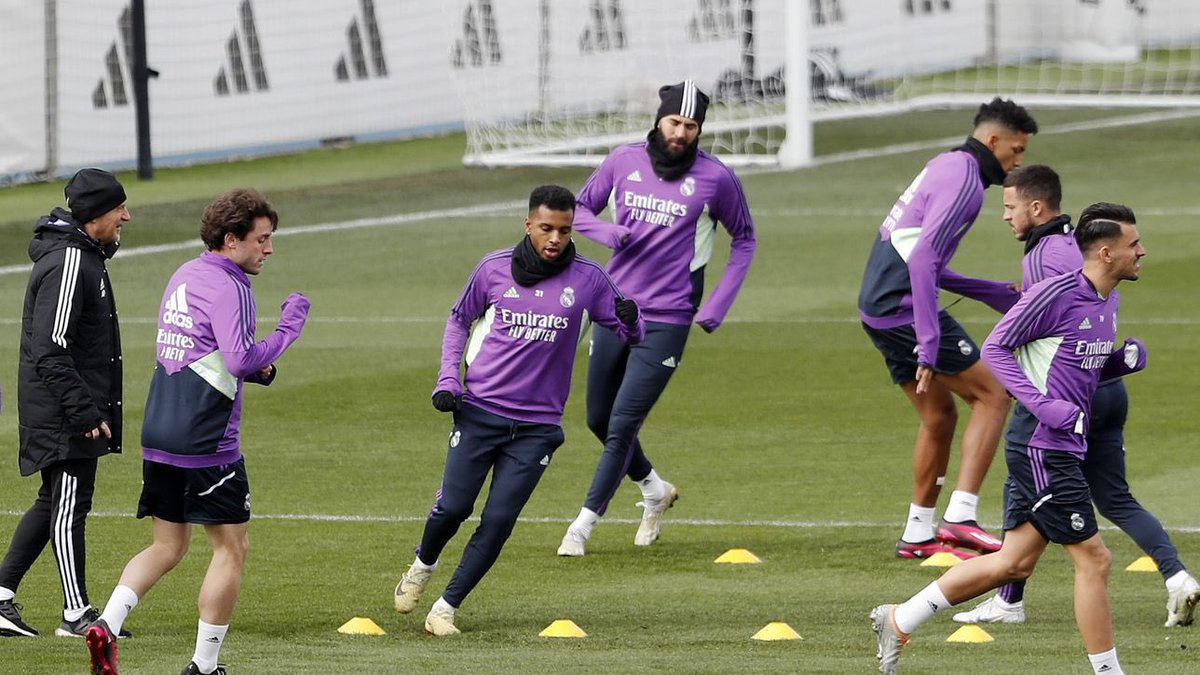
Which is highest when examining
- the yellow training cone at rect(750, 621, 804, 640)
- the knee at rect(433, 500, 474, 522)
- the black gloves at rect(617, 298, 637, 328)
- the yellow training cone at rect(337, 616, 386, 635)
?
the black gloves at rect(617, 298, 637, 328)

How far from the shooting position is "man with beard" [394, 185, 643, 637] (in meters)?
8.75

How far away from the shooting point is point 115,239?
27.6 ft

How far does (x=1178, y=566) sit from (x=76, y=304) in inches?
174

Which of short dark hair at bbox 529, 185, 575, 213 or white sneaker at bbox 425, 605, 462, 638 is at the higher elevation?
short dark hair at bbox 529, 185, 575, 213

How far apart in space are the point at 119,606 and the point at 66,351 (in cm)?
105

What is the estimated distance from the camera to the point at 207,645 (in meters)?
7.58

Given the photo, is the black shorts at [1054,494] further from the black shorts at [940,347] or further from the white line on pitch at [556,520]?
the white line on pitch at [556,520]

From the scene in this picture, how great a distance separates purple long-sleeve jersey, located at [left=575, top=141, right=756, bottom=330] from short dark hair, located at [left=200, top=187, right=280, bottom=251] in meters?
3.04

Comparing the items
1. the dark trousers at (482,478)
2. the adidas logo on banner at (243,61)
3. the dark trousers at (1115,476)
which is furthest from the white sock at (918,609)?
the adidas logo on banner at (243,61)

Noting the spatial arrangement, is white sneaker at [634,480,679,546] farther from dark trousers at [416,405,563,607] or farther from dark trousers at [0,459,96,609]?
dark trousers at [0,459,96,609]

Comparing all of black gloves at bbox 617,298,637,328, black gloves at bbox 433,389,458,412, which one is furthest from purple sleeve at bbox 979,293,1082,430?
black gloves at bbox 433,389,458,412

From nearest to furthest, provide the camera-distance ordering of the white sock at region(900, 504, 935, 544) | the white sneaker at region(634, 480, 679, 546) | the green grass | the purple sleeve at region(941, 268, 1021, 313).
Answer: the green grass < the purple sleeve at region(941, 268, 1021, 313) < the white sock at region(900, 504, 935, 544) < the white sneaker at region(634, 480, 679, 546)

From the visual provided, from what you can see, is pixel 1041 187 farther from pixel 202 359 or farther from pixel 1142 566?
pixel 202 359

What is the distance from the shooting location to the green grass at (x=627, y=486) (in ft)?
27.6
